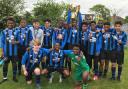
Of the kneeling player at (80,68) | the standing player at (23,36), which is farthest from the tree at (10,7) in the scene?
the kneeling player at (80,68)

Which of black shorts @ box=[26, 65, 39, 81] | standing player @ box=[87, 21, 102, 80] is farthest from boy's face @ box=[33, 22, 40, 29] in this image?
standing player @ box=[87, 21, 102, 80]

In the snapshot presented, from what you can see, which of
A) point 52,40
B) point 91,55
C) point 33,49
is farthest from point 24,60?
point 91,55

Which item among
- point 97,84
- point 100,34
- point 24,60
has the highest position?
point 100,34

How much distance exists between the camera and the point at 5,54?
10.9 m

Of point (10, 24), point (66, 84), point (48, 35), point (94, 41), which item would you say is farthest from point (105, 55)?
point (10, 24)

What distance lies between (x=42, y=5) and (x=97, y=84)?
131 ft

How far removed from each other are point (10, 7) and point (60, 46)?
3735cm

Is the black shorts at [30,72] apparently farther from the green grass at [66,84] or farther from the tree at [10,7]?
the tree at [10,7]

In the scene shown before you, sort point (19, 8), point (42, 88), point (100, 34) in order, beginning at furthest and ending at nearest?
point (19, 8)
point (100, 34)
point (42, 88)

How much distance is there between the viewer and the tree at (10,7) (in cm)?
4639

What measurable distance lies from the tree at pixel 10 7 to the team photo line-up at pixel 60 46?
35.4 meters

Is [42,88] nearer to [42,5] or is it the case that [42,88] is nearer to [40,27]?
[40,27]

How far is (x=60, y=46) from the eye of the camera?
11.2m

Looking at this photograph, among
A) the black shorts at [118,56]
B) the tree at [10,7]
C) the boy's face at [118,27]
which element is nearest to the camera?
the boy's face at [118,27]
